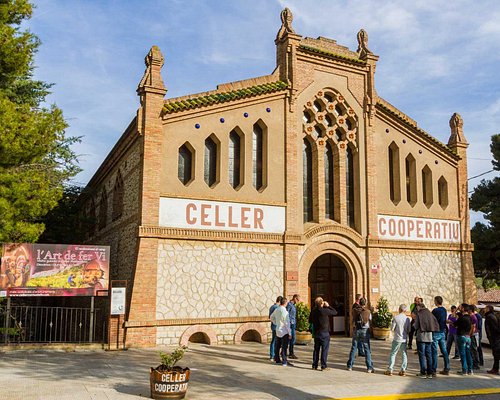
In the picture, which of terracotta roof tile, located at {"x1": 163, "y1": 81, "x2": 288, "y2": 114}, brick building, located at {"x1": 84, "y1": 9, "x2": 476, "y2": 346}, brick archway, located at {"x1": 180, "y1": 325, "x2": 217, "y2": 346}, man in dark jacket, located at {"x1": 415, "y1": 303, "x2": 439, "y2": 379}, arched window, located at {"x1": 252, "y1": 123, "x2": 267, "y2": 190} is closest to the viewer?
man in dark jacket, located at {"x1": 415, "y1": 303, "x2": 439, "y2": 379}

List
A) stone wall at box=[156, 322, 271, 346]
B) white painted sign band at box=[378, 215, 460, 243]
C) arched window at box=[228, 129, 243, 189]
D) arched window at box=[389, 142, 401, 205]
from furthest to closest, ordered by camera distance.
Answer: arched window at box=[389, 142, 401, 205]
white painted sign band at box=[378, 215, 460, 243]
arched window at box=[228, 129, 243, 189]
stone wall at box=[156, 322, 271, 346]

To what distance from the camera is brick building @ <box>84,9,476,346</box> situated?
15.9m

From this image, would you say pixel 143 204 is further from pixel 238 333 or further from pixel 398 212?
pixel 398 212

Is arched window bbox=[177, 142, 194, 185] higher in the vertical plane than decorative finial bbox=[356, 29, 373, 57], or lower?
lower

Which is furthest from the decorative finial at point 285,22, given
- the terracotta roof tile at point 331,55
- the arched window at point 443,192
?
the arched window at point 443,192

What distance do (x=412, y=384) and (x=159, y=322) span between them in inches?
305

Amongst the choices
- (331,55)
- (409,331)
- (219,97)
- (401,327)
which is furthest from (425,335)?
(331,55)

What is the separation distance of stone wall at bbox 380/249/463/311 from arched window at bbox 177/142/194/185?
857cm

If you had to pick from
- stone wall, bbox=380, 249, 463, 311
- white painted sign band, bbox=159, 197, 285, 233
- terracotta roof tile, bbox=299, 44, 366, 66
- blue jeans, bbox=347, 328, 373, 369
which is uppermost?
terracotta roof tile, bbox=299, 44, 366, 66

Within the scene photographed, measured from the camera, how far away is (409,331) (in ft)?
41.5

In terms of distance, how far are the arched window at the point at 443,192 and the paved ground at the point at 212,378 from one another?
29.9 ft

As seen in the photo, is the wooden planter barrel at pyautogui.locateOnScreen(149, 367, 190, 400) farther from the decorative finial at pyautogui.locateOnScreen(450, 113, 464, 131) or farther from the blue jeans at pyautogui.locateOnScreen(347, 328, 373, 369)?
the decorative finial at pyautogui.locateOnScreen(450, 113, 464, 131)

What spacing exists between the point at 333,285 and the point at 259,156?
19.7 ft

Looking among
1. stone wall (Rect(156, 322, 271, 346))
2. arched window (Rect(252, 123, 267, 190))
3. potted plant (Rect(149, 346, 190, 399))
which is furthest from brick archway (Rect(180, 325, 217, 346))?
potted plant (Rect(149, 346, 190, 399))
